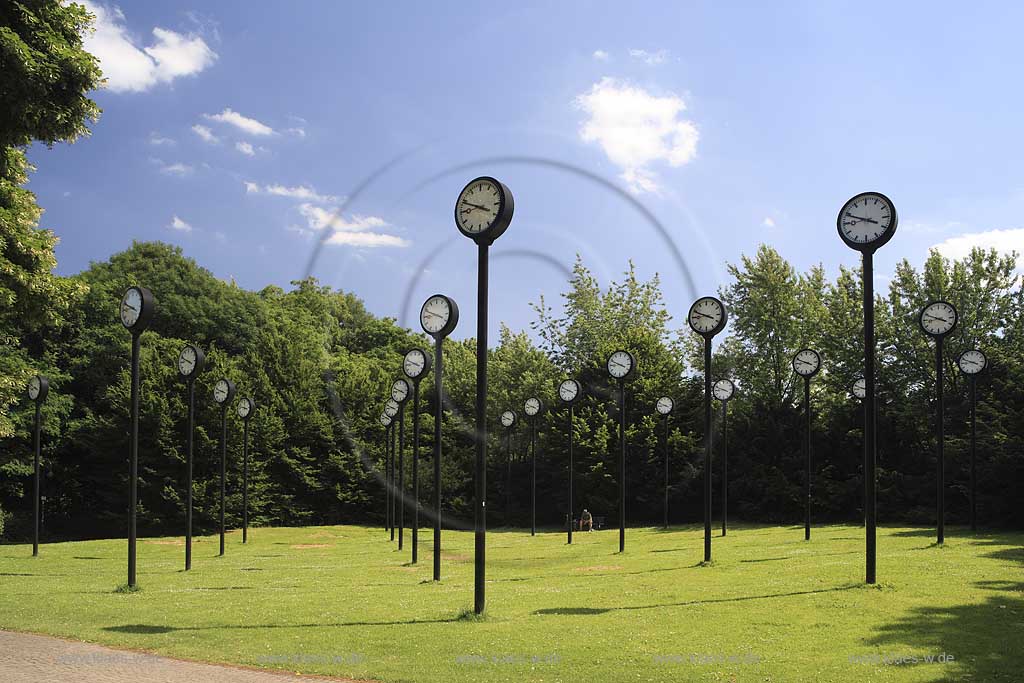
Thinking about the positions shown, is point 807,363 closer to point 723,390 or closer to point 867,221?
point 723,390

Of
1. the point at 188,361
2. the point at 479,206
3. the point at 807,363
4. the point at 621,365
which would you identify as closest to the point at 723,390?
the point at 807,363

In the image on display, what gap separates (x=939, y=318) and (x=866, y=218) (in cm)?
999

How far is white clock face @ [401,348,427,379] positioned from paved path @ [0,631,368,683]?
53.8 feet

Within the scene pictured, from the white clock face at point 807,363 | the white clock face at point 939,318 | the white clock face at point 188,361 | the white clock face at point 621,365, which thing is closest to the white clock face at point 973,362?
the white clock face at point 939,318

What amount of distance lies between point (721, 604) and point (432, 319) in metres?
11.5

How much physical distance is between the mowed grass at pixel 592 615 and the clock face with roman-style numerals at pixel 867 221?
7.18 meters

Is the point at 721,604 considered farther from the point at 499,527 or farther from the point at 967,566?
the point at 499,527

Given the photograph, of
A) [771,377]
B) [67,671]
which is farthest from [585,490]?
[67,671]

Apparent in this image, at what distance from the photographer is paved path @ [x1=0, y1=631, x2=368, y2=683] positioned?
9.84 meters

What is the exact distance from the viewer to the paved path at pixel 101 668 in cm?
984

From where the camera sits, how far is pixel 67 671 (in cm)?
1023

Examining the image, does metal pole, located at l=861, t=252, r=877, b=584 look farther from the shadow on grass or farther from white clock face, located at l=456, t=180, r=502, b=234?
white clock face, located at l=456, t=180, r=502, b=234

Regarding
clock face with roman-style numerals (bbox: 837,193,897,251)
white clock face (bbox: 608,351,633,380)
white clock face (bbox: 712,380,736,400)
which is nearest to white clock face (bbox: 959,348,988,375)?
white clock face (bbox: 712,380,736,400)

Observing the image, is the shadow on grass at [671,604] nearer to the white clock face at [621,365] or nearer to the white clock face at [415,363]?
the white clock face at [415,363]
